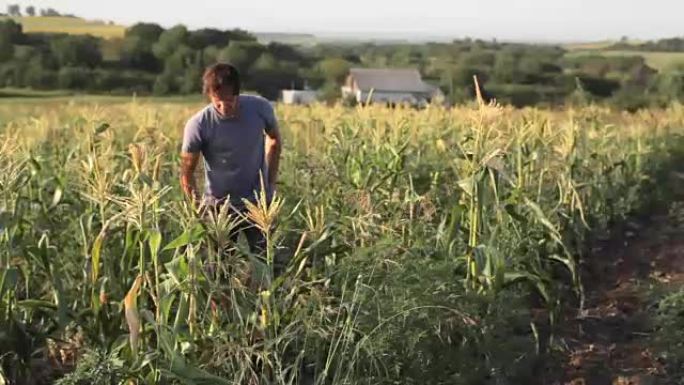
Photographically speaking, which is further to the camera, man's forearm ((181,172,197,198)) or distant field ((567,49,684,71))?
distant field ((567,49,684,71))

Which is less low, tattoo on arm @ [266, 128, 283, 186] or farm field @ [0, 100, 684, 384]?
tattoo on arm @ [266, 128, 283, 186]

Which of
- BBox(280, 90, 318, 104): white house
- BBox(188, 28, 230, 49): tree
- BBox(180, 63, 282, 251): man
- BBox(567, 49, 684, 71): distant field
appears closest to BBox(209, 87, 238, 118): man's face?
BBox(180, 63, 282, 251): man

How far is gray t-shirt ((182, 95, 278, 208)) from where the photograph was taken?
4641mm

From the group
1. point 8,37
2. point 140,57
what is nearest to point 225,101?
point 8,37

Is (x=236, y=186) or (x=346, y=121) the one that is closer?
(x=236, y=186)

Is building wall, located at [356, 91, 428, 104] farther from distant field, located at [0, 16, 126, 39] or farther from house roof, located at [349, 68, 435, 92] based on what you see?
distant field, located at [0, 16, 126, 39]

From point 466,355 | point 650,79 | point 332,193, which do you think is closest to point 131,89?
point 650,79

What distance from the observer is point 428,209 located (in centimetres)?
512

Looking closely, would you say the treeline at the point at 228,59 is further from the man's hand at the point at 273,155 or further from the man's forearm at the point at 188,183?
the man's forearm at the point at 188,183

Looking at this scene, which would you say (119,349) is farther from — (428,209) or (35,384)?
(428,209)

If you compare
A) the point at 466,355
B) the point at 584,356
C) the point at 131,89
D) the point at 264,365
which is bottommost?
the point at 131,89

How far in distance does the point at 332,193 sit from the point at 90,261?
2292 mm

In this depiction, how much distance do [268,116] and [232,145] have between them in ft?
0.80

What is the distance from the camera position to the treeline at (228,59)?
122 feet
